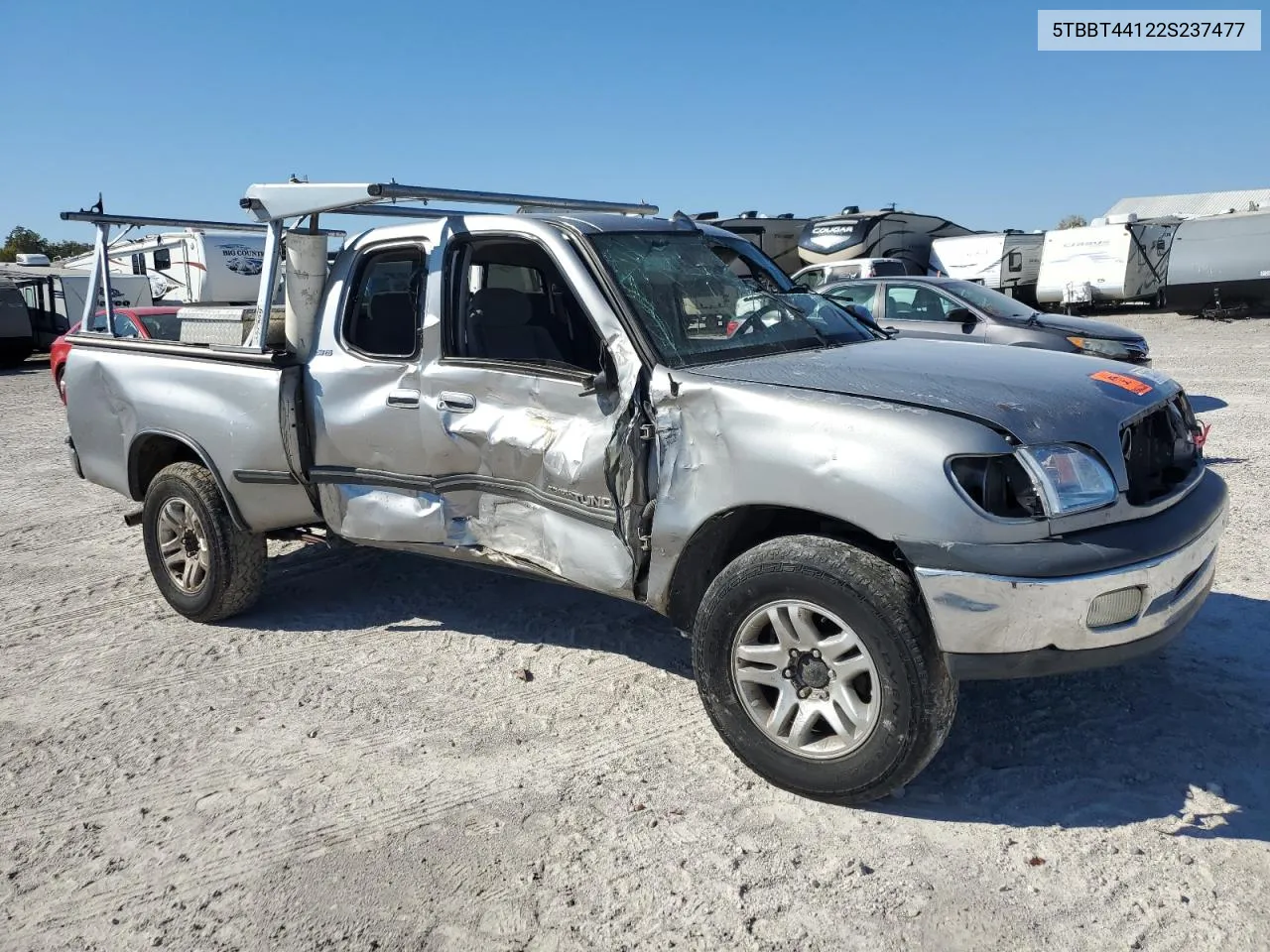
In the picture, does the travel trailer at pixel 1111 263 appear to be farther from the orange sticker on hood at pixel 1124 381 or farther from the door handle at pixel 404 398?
the door handle at pixel 404 398

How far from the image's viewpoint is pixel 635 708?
4098mm

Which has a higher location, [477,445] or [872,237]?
[872,237]

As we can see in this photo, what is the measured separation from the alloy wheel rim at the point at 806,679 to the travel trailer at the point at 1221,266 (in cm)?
2333

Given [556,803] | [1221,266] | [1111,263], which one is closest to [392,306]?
[556,803]

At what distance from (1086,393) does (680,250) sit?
1.71m

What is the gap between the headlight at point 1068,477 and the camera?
297 centimetres

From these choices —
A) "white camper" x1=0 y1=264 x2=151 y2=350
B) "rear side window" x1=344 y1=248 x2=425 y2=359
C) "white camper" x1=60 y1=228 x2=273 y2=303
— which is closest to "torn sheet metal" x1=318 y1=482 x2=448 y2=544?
"rear side window" x1=344 y1=248 x2=425 y2=359

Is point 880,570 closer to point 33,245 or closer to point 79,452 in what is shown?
point 79,452

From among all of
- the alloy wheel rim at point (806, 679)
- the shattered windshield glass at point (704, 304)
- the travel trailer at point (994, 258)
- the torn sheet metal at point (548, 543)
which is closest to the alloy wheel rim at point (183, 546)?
the torn sheet metal at point (548, 543)

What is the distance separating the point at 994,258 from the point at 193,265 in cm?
1875

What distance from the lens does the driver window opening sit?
4.09 m

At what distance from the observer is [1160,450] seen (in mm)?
3590

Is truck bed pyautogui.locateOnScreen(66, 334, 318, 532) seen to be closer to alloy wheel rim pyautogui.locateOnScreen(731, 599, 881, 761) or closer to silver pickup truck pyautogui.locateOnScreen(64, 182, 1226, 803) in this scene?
silver pickup truck pyautogui.locateOnScreen(64, 182, 1226, 803)

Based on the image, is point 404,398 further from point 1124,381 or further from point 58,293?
point 58,293
